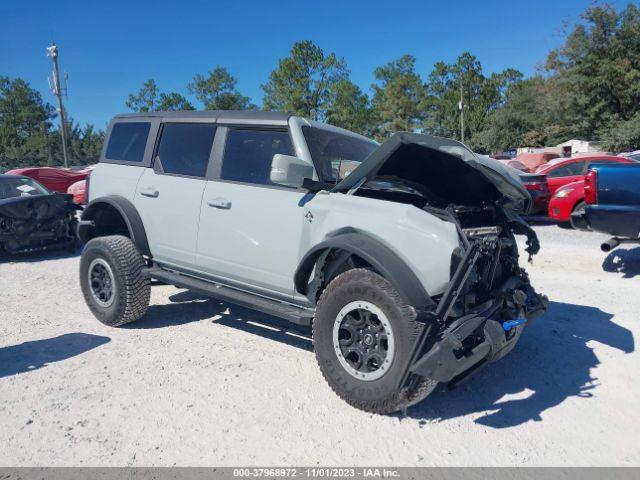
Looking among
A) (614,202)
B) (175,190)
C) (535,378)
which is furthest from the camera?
(614,202)

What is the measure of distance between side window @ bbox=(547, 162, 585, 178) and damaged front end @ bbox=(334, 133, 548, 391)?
1035 cm

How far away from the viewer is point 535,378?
3.80m

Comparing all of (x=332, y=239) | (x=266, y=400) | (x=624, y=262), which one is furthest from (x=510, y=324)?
(x=624, y=262)

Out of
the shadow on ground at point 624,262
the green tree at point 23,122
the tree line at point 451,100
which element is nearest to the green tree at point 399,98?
the tree line at point 451,100

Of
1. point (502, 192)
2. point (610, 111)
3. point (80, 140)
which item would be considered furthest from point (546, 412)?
point (80, 140)

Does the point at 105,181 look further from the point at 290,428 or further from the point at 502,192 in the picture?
the point at 502,192

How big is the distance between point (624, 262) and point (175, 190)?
6.78 metres

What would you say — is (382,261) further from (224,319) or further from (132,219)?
(132,219)

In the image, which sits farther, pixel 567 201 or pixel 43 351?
pixel 567 201

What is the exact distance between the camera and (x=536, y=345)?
4426 mm

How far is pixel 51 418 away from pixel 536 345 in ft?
13.0

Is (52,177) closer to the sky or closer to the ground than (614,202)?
closer to the ground

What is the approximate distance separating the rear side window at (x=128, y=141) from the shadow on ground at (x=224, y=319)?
5.63 feet

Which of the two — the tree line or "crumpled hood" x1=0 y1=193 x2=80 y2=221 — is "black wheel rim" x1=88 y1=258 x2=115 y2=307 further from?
the tree line
